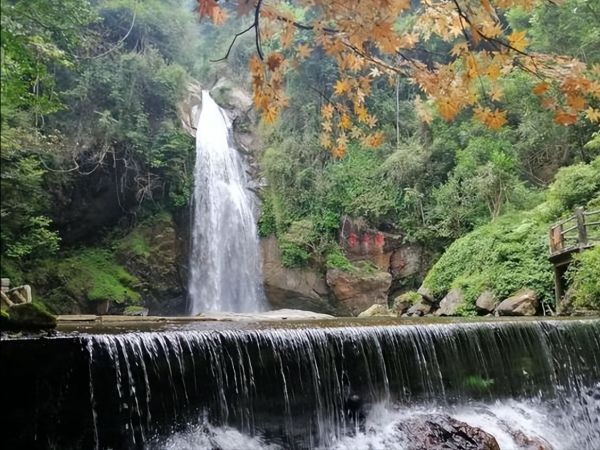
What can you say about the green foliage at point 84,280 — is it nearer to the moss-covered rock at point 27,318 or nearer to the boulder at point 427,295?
the boulder at point 427,295

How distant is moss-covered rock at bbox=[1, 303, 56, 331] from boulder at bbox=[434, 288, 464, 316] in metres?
9.94

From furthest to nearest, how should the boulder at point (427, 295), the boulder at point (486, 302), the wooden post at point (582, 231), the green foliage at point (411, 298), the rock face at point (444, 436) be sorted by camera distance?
1. the green foliage at point (411, 298)
2. the boulder at point (427, 295)
3. the boulder at point (486, 302)
4. the wooden post at point (582, 231)
5. the rock face at point (444, 436)

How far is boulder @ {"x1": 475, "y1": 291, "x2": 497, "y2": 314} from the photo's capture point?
38.9 ft

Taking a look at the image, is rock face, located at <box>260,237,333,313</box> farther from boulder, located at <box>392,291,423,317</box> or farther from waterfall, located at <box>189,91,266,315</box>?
boulder, located at <box>392,291,423,317</box>

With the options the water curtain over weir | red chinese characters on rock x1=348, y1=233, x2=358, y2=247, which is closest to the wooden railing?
the water curtain over weir

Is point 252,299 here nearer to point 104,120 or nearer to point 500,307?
point 104,120

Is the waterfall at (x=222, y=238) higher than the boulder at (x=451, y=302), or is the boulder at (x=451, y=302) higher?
the waterfall at (x=222, y=238)

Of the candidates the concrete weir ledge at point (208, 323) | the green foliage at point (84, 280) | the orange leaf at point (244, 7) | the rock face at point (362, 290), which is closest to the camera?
the orange leaf at point (244, 7)

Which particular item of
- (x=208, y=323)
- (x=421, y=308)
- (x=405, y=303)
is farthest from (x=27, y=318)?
(x=405, y=303)

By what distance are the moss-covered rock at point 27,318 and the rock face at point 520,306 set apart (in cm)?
943

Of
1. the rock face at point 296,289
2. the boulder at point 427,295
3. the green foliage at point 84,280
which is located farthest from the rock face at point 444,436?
the rock face at point 296,289

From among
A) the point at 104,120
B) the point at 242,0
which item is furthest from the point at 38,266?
the point at 242,0

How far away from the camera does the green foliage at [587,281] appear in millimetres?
9727

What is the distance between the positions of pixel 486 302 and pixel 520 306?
3.09ft
